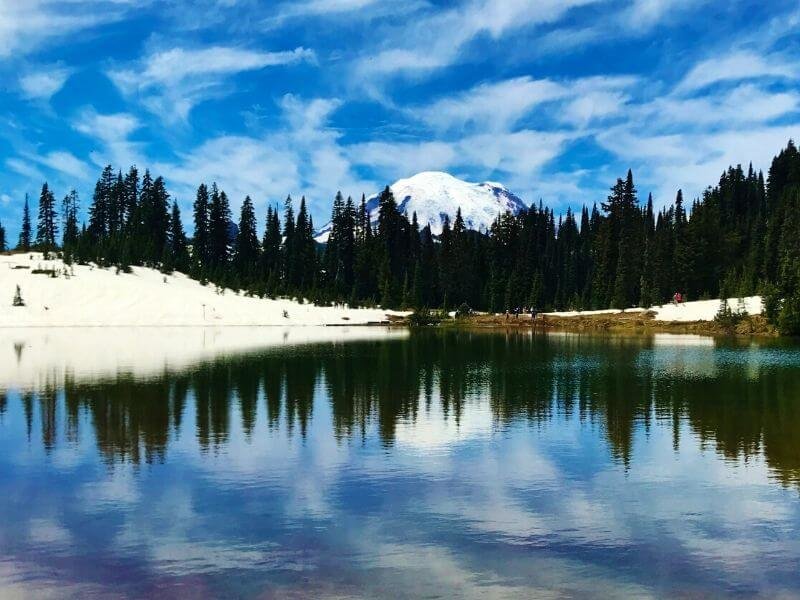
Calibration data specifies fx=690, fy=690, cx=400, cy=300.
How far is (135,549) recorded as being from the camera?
12.3 metres

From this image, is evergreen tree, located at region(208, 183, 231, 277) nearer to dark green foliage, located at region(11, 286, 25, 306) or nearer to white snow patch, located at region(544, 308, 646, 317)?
dark green foliage, located at region(11, 286, 25, 306)

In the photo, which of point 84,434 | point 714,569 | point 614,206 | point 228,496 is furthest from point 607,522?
point 614,206

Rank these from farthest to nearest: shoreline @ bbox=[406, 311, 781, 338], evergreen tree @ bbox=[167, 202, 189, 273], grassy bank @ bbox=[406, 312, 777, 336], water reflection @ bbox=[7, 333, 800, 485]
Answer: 1. evergreen tree @ bbox=[167, 202, 189, 273]
2. grassy bank @ bbox=[406, 312, 777, 336]
3. shoreline @ bbox=[406, 311, 781, 338]
4. water reflection @ bbox=[7, 333, 800, 485]

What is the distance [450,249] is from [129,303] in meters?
64.8

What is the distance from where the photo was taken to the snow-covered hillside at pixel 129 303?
3804 inches

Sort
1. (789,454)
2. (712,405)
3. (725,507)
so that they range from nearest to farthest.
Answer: (725,507) < (789,454) < (712,405)

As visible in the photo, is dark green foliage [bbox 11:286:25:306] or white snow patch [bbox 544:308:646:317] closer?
dark green foliage [bbox 11:286:25:306]

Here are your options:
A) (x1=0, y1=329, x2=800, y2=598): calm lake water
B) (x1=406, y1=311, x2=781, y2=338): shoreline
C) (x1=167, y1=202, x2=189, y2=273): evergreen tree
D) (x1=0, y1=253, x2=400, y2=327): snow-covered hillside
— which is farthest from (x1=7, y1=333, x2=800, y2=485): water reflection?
(x1=167, y1=202, x2=189, y2=273): evergreen tree

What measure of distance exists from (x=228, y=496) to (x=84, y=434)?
28.6 ft

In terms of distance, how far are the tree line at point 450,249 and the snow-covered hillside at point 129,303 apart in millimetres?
5541

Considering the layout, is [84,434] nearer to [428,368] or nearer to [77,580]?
[77,580]

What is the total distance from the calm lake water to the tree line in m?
85.5

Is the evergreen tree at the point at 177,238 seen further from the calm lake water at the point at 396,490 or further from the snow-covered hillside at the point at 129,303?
the calm lake water at the point at 396,490

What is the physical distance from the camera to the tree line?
113688mm
